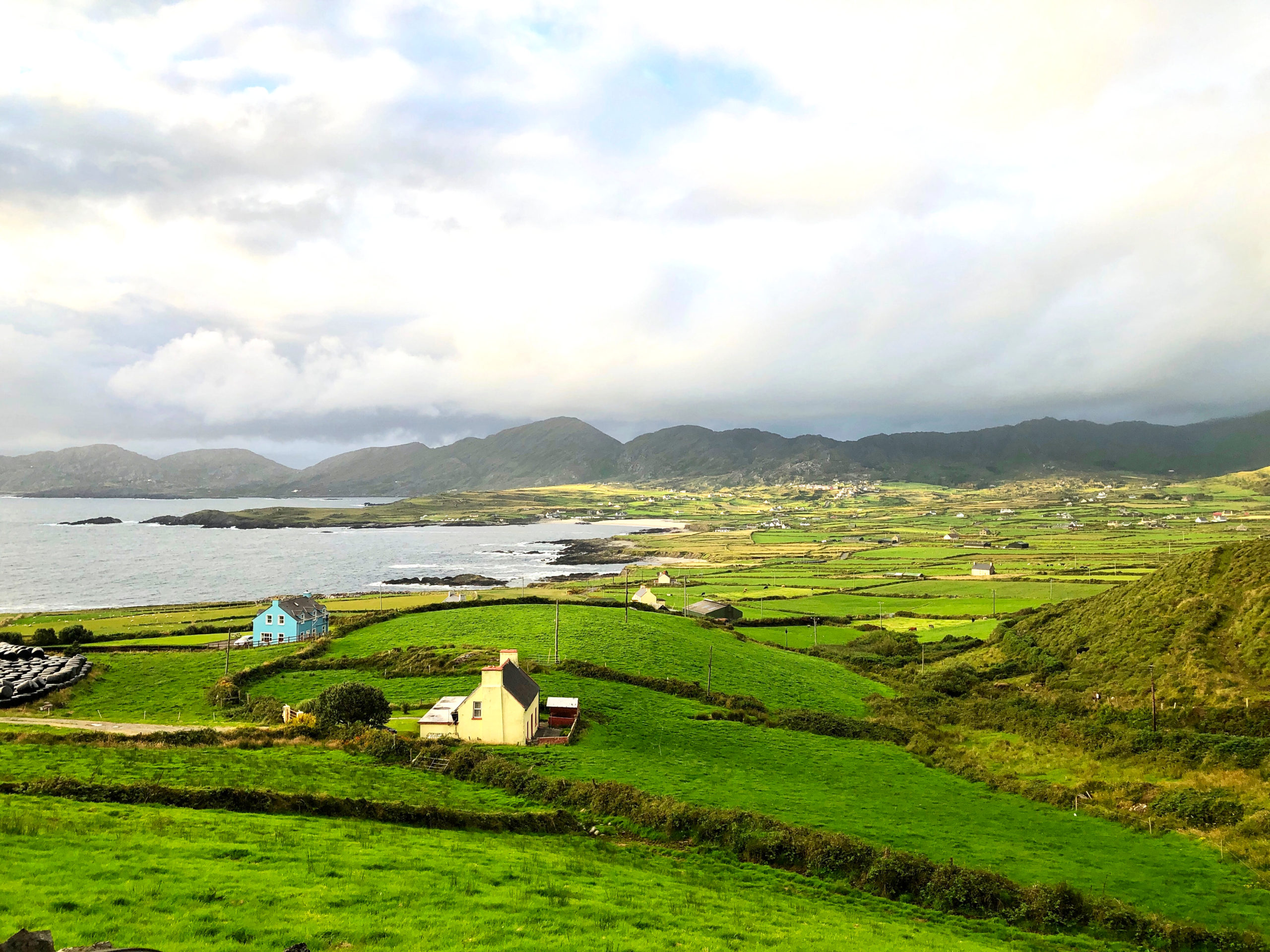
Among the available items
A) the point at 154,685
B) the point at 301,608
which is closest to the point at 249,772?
the point at 154,685

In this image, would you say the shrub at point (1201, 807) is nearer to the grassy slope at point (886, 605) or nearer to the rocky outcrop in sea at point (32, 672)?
the grassy slope at point (886, 605)

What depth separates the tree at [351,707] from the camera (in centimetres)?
3544

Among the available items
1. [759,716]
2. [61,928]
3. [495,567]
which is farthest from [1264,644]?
[495,567]

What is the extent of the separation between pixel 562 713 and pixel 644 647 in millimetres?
19319

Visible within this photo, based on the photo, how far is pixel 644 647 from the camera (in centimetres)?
5750

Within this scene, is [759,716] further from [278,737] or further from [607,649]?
[278,737]

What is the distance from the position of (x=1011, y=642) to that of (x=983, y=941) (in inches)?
2057

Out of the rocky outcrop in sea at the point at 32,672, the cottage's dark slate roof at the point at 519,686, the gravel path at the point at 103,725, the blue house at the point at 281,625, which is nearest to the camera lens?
the gravel path at the point at 103,725

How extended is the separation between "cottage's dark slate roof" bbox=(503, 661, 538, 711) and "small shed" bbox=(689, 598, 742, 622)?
145 feet

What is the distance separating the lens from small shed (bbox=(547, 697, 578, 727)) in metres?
38.5

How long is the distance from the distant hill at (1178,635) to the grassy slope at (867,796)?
2025 centimetres

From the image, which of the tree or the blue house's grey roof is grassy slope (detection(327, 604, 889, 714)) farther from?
the tree

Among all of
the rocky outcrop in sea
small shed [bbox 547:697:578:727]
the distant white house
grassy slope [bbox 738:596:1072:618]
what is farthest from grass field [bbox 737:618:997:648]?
the rocky outcrop in sea

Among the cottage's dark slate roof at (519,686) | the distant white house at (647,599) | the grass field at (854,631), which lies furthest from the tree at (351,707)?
the distant white house at (647,599)
